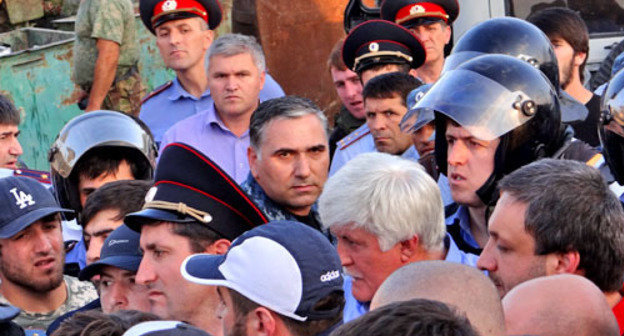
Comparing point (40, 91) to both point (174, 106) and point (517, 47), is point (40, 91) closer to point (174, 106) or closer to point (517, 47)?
point (174, 106)

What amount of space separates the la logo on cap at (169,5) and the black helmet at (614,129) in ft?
12.2

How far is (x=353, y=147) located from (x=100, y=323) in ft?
10.9

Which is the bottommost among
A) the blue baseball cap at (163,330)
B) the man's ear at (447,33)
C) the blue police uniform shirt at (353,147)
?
the blue police uniform shirt at (353,147)

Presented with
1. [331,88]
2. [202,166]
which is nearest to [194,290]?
[202,166]

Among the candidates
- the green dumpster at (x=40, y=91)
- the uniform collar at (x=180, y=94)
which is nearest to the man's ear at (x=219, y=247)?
the uniform collar at (x=180, y=94)

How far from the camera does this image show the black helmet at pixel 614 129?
4.19m

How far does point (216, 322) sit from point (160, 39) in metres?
3.64

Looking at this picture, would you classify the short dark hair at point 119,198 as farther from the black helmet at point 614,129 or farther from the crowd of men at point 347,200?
the black helmet at point 614,129

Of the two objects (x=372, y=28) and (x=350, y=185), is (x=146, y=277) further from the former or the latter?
(x=372, y=28)

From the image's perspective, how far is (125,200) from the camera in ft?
16.8

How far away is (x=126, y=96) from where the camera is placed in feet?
33.2

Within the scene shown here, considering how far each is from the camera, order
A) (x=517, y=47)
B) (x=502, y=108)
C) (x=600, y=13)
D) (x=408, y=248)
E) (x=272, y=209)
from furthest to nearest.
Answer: (x=600, y=13), (x=517, y=47), (x=272, y=209), (x=502, y=108), (x=408, y=248)

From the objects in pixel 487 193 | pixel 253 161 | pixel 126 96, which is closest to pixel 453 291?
pixel 487 193

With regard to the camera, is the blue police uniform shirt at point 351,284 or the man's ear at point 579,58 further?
the man's ear at point 579,58
